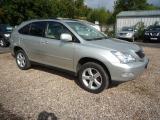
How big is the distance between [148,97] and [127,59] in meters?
1.01

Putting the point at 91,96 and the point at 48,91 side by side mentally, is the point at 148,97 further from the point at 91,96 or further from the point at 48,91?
the point at 48,91

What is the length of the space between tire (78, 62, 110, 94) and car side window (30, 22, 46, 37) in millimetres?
1873

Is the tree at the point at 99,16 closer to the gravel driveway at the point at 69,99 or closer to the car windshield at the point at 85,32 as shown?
the car windshield at the point at 85,32

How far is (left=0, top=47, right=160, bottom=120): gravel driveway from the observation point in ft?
14.5

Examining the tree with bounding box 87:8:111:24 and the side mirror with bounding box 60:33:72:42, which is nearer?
the side mirror with bounding box 60:33:72:42

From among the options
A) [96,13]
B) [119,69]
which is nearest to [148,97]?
[119,69]

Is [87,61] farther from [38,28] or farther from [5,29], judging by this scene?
[5,29]

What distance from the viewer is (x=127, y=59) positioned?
518cm

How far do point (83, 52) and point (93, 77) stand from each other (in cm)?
65

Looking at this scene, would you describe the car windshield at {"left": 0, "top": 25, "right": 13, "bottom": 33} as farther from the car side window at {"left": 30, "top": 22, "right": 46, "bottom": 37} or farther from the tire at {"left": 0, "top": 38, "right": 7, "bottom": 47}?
the car side window at {"left": 30, "top": 22, "right": 46, "bottom": 37}

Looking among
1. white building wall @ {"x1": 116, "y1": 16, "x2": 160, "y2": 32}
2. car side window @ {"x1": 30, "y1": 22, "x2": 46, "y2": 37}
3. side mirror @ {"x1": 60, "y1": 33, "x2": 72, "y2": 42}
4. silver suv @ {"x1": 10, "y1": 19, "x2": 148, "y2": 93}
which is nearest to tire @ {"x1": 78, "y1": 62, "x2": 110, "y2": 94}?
silver suv @ {"x1": 10, "y1": 19, "x2": 148, "y2": 93}

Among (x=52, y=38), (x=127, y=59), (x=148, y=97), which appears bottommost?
(x=148, y=97)

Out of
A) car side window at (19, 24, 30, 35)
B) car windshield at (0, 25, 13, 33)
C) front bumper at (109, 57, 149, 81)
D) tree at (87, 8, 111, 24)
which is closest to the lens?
front bumper at (109, 57, 149, 81)

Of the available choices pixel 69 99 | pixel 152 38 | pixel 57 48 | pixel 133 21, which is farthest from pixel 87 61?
pixel 133 21
